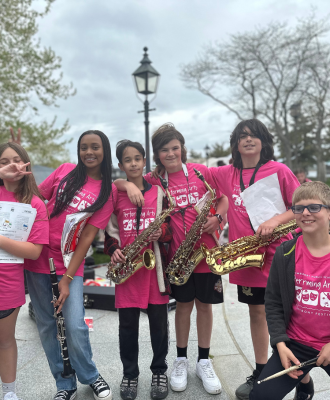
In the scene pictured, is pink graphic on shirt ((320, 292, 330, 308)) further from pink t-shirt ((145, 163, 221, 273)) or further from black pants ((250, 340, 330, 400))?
pink t-shirt ((145, 163, 221, 273))

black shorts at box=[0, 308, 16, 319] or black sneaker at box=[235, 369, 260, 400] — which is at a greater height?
black shorts at box=[0, 308, 16, 319]

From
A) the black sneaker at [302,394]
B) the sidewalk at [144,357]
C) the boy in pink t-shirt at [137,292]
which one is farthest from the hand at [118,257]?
the black sneaker at [302,394]

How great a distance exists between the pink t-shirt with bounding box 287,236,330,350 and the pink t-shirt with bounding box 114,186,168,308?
1.14m

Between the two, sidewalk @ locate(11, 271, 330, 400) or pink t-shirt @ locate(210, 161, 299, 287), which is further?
sidewalk @ locate(11, 271, 330, 400)

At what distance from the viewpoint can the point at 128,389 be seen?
114 inches

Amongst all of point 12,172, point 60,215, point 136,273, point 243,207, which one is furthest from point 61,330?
point 243,207

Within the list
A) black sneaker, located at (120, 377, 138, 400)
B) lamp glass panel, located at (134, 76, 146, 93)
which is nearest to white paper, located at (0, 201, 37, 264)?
black sneaker, located at (120, 377, 138, 400)

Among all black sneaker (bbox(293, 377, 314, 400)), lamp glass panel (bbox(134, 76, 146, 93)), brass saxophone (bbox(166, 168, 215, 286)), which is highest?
lamp glass panel (bbox(134, 76, 146, 93))

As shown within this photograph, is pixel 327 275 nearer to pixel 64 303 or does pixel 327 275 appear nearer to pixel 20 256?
pixel 64 303

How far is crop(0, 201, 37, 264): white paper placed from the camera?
8.25 ft

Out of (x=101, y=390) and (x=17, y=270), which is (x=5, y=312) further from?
(x=101, y=390)

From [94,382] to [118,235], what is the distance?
1.25m

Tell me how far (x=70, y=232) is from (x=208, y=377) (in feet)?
5.79

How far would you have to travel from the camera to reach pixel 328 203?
7.26 ft
